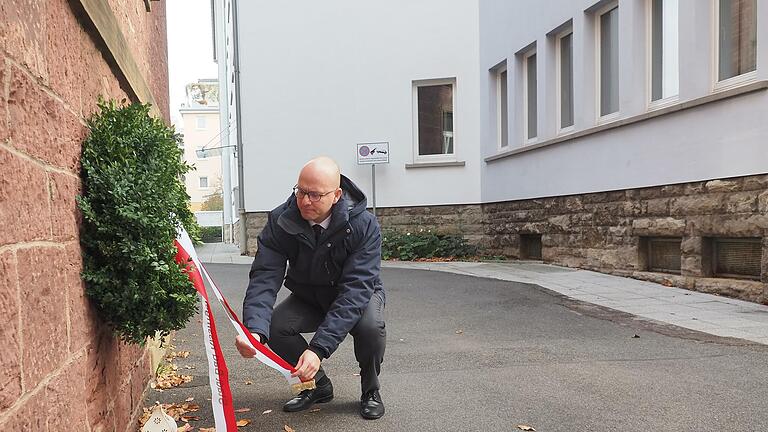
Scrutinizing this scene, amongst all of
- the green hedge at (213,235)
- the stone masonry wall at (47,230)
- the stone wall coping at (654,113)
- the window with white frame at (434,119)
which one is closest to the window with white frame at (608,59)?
the stone wall coping at (654,113)

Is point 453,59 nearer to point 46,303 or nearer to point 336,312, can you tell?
point 336,312

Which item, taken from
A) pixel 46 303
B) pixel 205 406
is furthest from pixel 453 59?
pixel 46 303

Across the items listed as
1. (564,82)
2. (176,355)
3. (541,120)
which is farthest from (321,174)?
(564,82)

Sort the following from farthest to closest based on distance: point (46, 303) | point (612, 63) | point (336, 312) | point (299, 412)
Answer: point (612, 63)
point (299, 412)
point (336, 312)
point (46, 303)

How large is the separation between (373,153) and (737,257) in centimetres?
814

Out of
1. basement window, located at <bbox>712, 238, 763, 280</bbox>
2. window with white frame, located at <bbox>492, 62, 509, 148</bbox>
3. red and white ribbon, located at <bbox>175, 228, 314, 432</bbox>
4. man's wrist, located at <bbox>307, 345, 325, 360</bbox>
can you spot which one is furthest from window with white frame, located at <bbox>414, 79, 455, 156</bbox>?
red and white ribbon, located at <bbox>175, 228, 314, 432</bbox>

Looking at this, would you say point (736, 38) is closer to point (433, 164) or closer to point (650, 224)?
point (650, 224)

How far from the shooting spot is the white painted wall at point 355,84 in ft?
47.3

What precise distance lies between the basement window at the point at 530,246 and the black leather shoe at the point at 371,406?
9017 millimetres

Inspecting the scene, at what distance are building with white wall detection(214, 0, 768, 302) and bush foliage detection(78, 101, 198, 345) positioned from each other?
21.1ft

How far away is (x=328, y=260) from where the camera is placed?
344 cm

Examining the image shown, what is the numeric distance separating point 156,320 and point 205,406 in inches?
57.9

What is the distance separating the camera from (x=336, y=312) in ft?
10.7

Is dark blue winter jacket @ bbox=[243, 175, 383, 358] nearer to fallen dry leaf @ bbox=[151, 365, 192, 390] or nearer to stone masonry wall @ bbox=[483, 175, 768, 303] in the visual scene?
fallen dry leaf @ bbox=[151, 365, 192, 390]
